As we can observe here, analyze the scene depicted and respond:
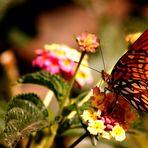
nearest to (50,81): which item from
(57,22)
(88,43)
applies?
(88,43)

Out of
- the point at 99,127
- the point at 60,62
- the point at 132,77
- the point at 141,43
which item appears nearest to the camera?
the point at 99,127

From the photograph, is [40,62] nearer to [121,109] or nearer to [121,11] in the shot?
[121,109]

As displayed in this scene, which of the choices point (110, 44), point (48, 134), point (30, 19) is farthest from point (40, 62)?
point (30, 19)

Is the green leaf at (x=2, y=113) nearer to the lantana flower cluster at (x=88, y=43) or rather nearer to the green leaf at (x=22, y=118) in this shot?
the green leaf at (x=22, y=118)

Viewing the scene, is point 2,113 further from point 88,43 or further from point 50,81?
point 88,43

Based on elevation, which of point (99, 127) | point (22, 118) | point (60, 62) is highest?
point (60, 62)

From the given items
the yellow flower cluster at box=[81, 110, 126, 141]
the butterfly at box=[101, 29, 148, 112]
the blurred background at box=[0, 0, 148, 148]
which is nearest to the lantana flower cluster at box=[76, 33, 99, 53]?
the butterfly at box=[101, 29, 148, 112]

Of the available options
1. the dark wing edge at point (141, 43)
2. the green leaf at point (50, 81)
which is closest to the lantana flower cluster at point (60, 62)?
the green leaf at point (50, 81)
